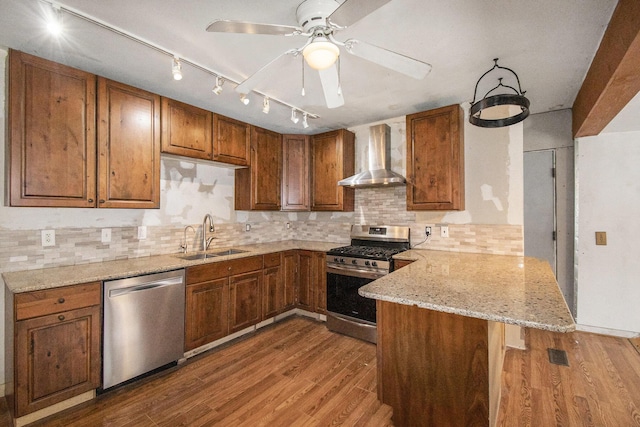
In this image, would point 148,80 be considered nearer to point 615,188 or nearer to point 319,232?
point 319,232

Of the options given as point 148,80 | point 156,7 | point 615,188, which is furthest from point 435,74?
point 615,188

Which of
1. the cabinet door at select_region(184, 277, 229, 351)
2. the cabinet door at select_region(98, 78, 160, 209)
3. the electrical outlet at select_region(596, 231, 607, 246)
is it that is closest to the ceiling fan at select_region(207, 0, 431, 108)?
the cabinet door at select_region(98, 78, 160, 209)

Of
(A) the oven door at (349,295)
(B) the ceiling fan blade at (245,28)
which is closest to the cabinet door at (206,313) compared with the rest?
(A) the oven door at (349,295)

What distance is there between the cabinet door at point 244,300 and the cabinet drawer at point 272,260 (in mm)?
139

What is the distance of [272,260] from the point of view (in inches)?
136

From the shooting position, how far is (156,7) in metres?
1.60

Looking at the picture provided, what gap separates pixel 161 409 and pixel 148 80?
2557 mm

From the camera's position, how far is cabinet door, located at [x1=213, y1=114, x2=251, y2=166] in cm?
313

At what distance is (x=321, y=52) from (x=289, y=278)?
2.81 meters

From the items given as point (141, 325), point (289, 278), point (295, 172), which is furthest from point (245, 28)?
point (289, 278)

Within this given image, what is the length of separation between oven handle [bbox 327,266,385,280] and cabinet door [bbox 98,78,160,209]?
1914mm

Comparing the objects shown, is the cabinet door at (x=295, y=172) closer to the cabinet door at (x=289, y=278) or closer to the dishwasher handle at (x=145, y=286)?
the cabinet door at (x=289, y=278)

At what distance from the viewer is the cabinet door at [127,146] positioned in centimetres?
230

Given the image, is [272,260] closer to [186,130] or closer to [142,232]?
[142,232]
